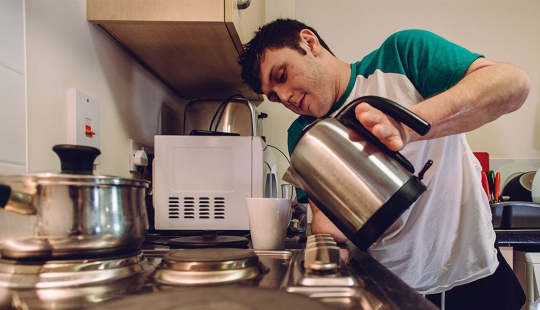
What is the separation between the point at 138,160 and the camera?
105 centimetres

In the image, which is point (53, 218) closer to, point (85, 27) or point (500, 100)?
point (85, 27)

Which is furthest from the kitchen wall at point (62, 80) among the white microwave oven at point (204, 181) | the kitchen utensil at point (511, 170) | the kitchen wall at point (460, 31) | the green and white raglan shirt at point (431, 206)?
the kitchen utensil at point (511, 170)

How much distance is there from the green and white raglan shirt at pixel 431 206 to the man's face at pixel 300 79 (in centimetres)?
9

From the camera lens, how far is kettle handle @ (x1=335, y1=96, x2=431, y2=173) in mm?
456

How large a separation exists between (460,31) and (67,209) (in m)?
1.81

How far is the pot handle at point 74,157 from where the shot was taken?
0.42 metres

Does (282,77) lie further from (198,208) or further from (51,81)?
(51,81)

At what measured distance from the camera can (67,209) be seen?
1.33ft

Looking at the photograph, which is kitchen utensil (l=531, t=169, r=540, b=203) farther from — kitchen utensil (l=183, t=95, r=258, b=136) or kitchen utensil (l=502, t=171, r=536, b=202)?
kitchen utensil (l=183, t=95, r=258, b=136)

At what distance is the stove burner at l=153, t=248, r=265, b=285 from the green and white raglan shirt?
537 mm

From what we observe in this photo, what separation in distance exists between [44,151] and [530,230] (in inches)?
54.2

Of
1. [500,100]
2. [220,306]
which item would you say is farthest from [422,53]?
[220,306]

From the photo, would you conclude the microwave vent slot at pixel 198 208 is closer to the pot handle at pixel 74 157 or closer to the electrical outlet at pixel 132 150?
the electrical outlet at pixel 132 150

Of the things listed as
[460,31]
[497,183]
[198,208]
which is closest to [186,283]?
[198,208]
